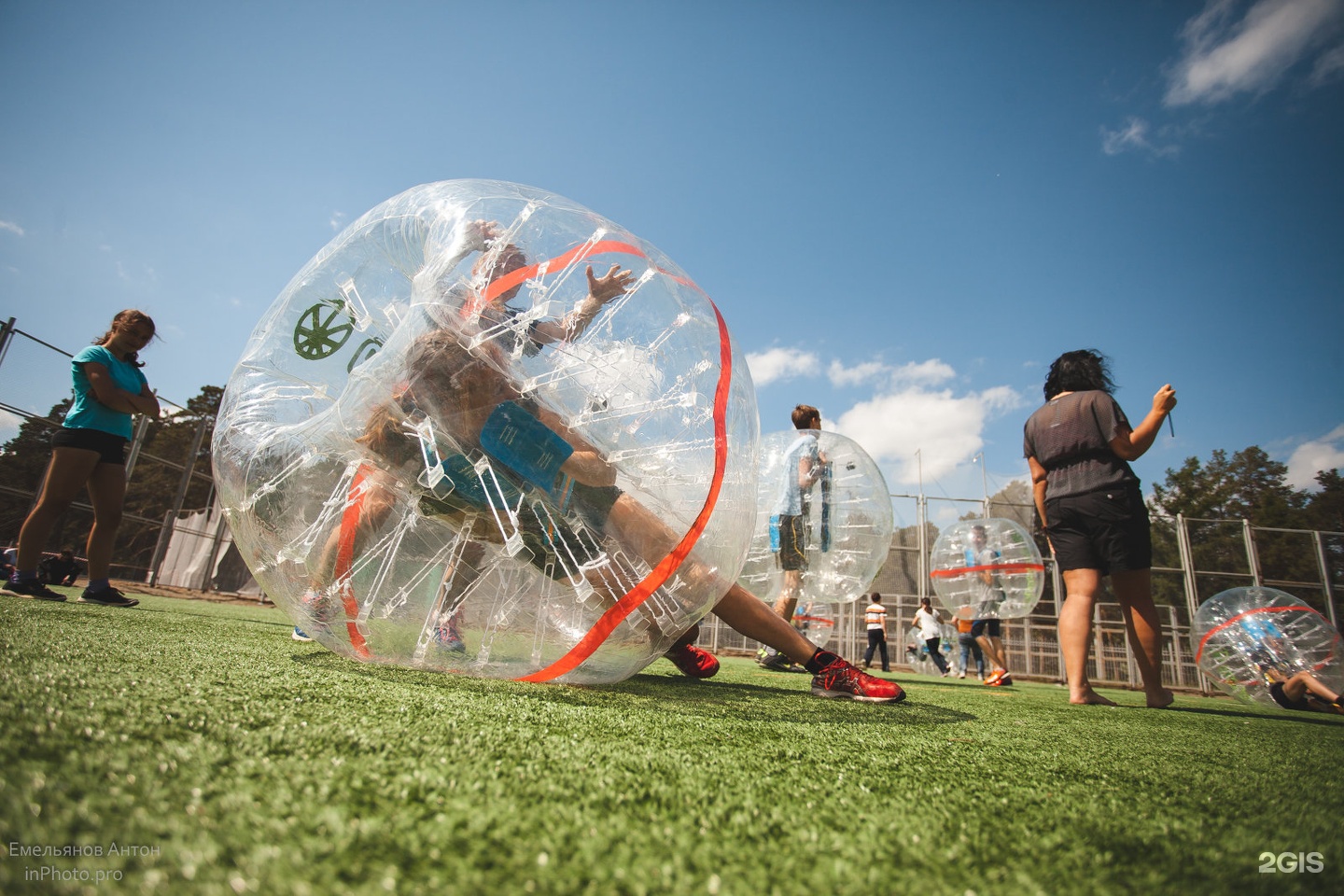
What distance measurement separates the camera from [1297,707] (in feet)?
12.4

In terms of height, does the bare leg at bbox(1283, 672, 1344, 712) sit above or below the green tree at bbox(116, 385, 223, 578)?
below

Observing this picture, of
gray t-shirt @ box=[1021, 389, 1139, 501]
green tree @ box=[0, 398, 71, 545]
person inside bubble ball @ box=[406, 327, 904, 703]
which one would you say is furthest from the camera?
green tree @ box=[0, 398, 71, 545]

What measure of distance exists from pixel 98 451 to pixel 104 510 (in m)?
0.35

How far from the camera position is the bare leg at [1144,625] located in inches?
124

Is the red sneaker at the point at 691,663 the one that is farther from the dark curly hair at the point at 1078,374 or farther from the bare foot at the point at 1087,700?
the dark curly hair at the point at 1078,374

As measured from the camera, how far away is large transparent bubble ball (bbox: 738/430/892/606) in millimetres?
5102

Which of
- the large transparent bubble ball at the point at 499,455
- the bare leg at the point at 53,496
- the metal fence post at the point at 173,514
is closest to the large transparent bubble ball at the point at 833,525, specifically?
the large transparent bubble ball at the point at 499,455

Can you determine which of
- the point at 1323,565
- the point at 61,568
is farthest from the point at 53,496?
the point at 1323,565

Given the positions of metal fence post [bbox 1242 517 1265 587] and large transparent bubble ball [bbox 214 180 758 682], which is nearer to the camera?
large transparent bubble ball [bbox 214 180 758 682]

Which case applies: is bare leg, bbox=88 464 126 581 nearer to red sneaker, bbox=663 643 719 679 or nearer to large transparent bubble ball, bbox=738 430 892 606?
red sneaker, bbox=663 643 719 679

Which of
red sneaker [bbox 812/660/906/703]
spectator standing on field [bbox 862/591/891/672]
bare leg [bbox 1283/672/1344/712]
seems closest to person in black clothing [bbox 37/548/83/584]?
red sneaker [bbox 812/660/906/703]

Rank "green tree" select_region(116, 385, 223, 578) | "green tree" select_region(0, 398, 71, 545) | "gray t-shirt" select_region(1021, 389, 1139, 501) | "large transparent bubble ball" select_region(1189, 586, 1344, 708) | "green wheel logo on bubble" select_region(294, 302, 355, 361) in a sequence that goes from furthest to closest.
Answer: "green tree" select_region(116, 385, 223, 578)
"green tree" select_region(0, 398, 71, 545)
"large transparent bubble ball" select_region(1189, 586, 1344, 708)
"gray t-shirt" select_region(1021, 389, 1139, 501)
"green wheel logo on bubble" select_region(294, 302, 355, 361)

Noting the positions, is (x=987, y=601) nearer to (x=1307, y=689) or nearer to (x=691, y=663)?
(x=1307, y=689)

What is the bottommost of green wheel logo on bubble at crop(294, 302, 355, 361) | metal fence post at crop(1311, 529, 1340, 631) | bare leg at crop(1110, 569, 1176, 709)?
bare leg at crop(1110, 569, 1176, 709)
